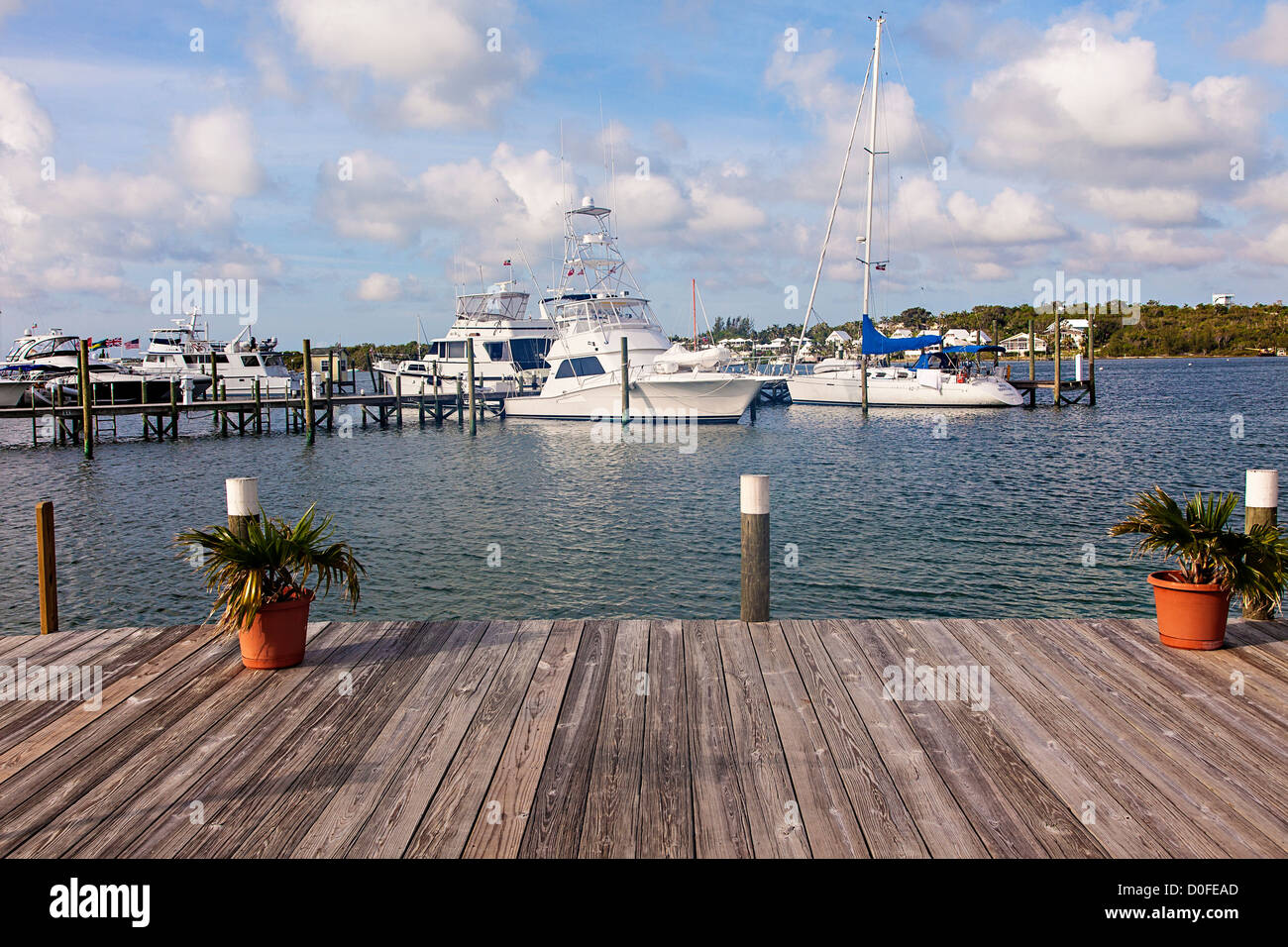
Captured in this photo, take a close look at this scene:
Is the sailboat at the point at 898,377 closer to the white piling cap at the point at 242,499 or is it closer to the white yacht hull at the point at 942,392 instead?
the white yacht hull at the point at 942,392

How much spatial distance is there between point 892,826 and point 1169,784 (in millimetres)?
1151

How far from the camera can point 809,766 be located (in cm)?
349

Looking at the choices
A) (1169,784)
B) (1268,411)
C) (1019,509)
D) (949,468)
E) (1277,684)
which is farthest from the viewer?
(1268,411)

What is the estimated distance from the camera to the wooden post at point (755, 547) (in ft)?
18.2

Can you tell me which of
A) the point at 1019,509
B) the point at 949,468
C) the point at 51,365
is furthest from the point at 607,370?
the point at 51,365

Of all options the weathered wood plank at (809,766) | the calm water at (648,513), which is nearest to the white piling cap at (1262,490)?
the weathered wood plank at (809,766)

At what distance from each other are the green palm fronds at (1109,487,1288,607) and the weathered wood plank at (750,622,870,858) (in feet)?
6.93

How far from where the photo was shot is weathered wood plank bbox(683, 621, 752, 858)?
2939 millimetres

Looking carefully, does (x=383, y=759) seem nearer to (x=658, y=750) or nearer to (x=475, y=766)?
(x=475, y=766)

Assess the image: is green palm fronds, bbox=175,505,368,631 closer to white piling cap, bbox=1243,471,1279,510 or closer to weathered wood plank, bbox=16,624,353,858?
weathered wood plank, bbox=16,624,353,858

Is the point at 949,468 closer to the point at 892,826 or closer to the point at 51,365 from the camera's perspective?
the point at 892,826

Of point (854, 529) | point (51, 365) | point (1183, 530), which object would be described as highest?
point (51, 365)

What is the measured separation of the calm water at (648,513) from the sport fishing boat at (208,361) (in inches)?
599

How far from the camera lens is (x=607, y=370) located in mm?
39375
